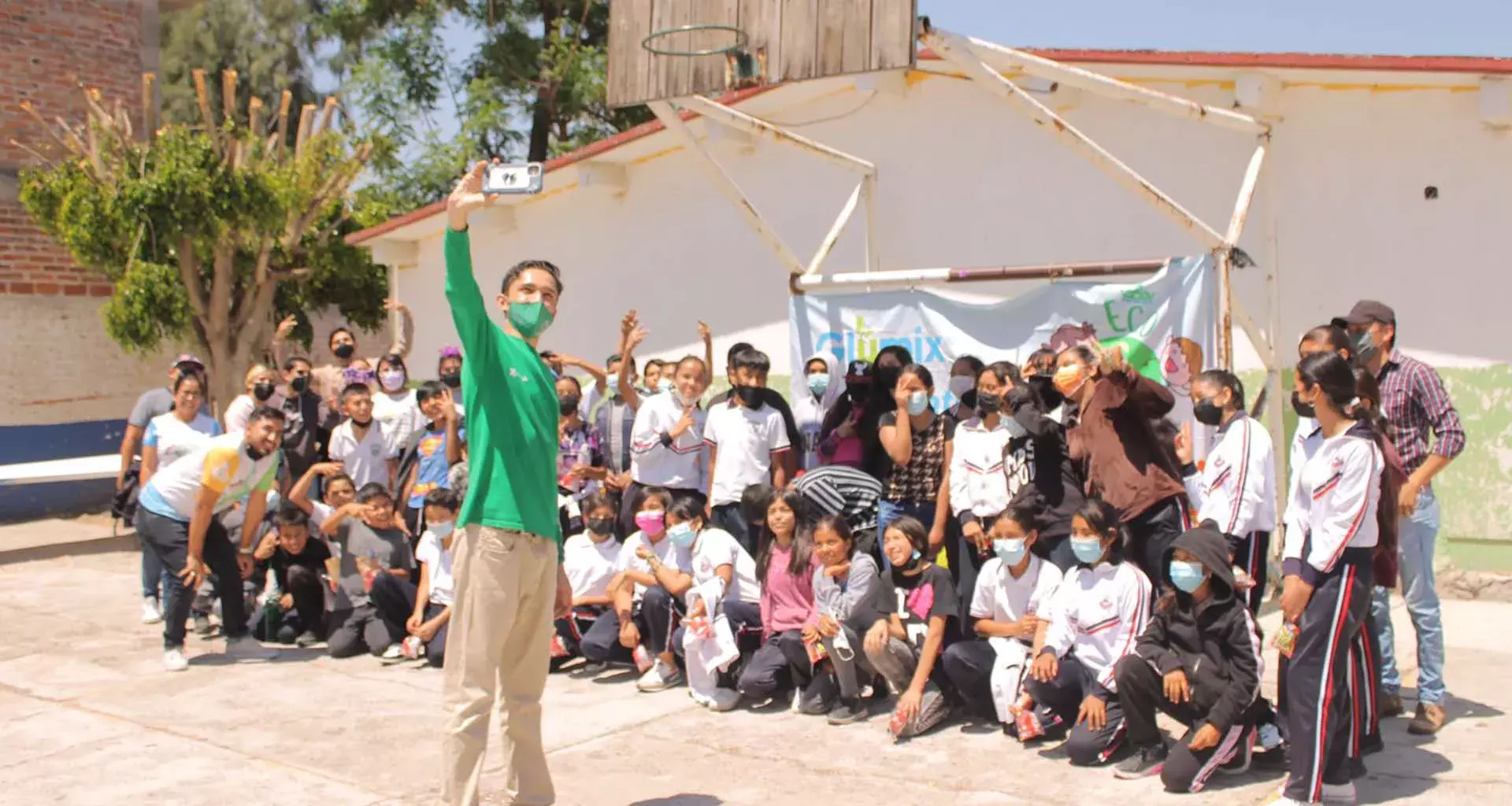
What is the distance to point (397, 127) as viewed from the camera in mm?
20766

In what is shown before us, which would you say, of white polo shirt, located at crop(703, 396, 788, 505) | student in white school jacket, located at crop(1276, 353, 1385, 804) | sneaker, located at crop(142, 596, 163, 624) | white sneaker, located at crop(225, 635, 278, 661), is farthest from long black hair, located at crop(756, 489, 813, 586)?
sneaker, located at crop(142, 596, 163, 624)

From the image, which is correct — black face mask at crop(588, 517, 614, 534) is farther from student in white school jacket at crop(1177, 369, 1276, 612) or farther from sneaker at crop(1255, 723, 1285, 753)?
sneaker at crop(1255, 723, 1285, 753)

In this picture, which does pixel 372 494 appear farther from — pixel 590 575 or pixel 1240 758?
pixel 1240 758

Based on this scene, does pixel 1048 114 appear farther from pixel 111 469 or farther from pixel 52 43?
pixel 52 43

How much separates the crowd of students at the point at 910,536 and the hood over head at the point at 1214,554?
0.01 meters

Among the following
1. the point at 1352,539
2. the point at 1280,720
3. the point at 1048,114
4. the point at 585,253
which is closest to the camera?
the point at 1352,539

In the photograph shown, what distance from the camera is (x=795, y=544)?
6.57 m

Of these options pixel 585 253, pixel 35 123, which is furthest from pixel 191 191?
pixel 585 253

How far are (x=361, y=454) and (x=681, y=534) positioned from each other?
2.97 m

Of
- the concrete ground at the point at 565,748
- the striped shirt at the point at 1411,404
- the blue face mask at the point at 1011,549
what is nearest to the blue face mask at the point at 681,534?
the concrete ground at the point at 565,748

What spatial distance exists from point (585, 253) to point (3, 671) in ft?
19.3

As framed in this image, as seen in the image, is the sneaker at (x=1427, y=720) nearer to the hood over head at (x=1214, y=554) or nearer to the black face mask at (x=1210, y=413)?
the hood over head at (x=1214, y=554)

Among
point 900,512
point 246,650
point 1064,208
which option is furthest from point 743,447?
point 246,650

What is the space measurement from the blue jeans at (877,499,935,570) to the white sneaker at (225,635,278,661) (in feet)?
11.8
